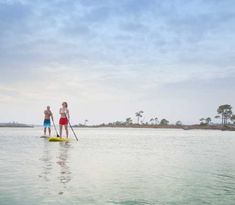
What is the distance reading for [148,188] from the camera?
776cm

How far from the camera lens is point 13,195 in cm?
686

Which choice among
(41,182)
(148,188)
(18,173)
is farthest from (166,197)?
(18,173)

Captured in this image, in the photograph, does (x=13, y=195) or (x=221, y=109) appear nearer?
(x=13, y=195)

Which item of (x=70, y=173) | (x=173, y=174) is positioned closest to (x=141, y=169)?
(x=173, y=174)

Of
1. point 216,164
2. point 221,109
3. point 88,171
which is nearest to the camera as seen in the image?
point 88,171

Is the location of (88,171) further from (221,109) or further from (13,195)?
(221,109)

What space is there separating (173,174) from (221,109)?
150 metres

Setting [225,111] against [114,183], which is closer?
[114,183]

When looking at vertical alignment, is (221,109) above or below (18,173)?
above

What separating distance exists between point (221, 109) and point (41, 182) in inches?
6008

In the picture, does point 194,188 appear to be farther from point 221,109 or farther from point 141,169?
point 221,109

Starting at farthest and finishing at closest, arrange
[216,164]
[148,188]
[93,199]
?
[216,164] → [148,188] → [93,199]

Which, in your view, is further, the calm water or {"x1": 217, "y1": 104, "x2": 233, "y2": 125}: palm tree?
{"x1": 217, "y1": 104, "x2": 233, "y2": 125}: palm tree

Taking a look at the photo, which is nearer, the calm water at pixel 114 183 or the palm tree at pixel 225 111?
the calm water at pixel 114 183
